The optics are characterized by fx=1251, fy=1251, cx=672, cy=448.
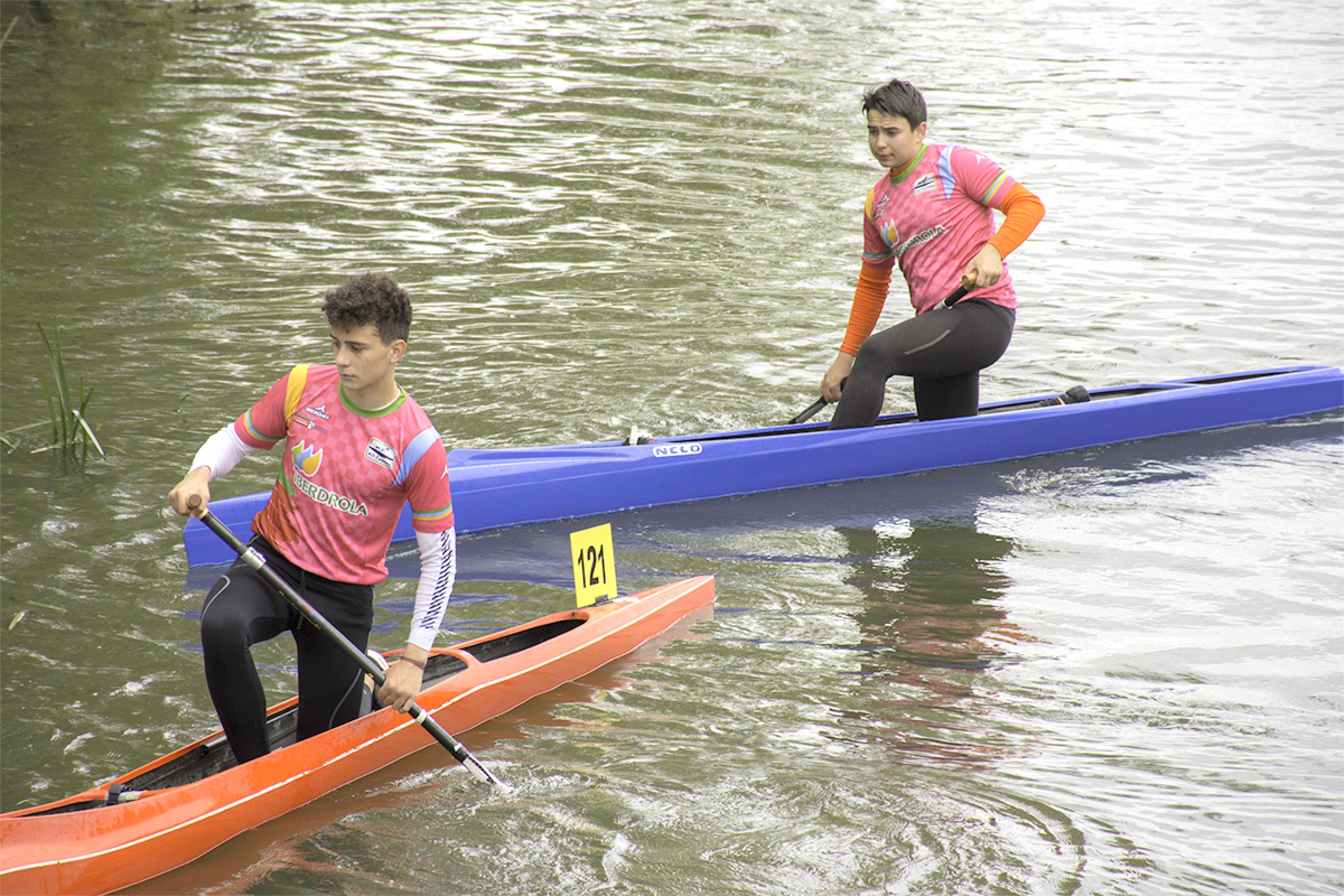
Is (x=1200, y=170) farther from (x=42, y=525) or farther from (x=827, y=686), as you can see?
(x=42, y=525)

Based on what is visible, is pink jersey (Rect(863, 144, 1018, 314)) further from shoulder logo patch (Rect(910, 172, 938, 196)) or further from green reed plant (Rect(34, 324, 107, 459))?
green reed plant (Rect(34, 324, 107, 459))

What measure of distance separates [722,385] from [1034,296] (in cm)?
275

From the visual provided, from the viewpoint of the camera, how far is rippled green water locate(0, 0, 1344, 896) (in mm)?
3232

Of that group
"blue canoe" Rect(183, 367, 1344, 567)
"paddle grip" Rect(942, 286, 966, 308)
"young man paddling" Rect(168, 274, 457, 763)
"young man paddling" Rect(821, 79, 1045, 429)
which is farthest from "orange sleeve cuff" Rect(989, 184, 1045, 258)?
"young man paddling" Rect(168, 274, 457, 763)

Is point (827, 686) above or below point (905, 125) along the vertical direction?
below

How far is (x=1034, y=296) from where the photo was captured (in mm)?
8297

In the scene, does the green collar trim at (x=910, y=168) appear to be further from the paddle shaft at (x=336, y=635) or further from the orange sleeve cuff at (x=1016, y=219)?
the paddle shaft at (x=336, y=635)

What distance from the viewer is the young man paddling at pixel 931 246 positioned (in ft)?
16.5

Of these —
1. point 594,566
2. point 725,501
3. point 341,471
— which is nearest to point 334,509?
point 341,471

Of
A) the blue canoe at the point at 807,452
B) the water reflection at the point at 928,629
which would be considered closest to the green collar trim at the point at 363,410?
the water reflection at the point at 928,629

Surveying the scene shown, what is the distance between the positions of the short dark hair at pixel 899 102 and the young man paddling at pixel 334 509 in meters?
2.58

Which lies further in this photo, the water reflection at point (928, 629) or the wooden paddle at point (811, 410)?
the wooden paddle at point (811, 410)

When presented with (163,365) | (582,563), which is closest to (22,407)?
(163,365)

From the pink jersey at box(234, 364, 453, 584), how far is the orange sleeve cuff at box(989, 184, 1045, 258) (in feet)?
9.33
